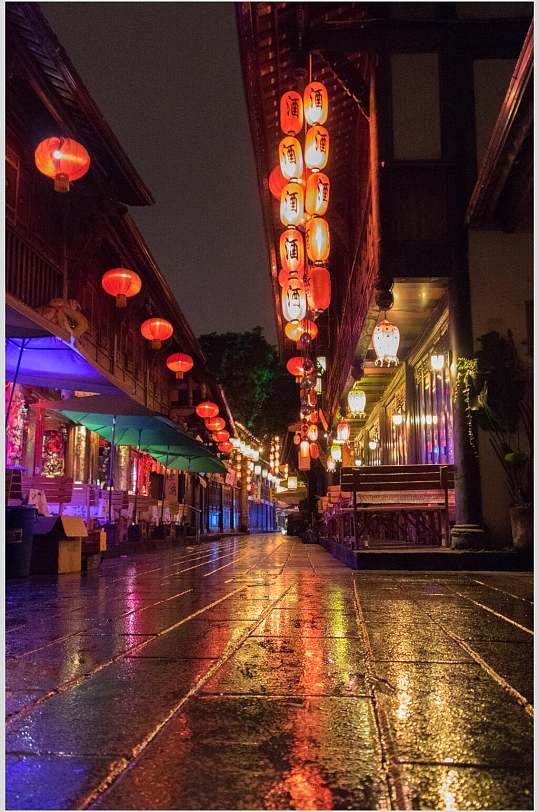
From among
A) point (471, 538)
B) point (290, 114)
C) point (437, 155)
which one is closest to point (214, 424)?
point (290, 114)

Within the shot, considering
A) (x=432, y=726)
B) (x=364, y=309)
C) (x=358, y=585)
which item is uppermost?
(x=364, y=309)

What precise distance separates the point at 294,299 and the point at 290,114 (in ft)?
14.5

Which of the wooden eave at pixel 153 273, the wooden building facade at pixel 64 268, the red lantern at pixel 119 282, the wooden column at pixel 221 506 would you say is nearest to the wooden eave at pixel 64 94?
the wooden building facade at pixel 64 268

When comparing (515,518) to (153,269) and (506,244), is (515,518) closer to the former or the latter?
A: (506,244)

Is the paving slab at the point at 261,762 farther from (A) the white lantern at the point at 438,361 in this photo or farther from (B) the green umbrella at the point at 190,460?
(B) the green umbrella at the point at 190,460

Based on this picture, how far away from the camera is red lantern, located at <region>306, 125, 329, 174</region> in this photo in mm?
11594

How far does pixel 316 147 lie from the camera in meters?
11.6

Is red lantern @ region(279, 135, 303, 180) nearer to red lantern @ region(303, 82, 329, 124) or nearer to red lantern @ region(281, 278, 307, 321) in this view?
red lantern @ region(303, 82, 329, 124)

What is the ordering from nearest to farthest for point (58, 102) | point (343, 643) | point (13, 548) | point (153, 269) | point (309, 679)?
point (309, 679) → point (343, 643) → point (13, 548) → point (58, 102) → point (153, 269)

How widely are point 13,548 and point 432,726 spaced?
7466 mm

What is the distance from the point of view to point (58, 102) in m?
11.6

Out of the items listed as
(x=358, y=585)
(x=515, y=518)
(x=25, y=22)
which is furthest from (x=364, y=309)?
(x=25, y=22)

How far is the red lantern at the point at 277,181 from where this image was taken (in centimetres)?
1324

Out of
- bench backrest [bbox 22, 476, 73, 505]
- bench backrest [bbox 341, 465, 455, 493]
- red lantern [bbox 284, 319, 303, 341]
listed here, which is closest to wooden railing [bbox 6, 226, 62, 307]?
bench backrest [bbox 22, 476, 73, 505]
